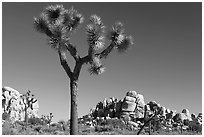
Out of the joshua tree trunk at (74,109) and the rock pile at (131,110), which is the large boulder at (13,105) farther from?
the joshua tree trunk at (74,109)

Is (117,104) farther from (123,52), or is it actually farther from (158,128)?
(123,52)

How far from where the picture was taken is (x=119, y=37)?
30.5ft

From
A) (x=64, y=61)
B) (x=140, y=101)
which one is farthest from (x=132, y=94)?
(x=64, y=61)

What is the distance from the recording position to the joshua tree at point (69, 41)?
890 cm

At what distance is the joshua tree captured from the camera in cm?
890

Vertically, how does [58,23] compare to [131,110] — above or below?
above

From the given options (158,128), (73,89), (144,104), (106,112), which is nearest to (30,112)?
(106,112)

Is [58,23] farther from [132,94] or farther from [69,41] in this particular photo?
[132,94]

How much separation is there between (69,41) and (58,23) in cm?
61

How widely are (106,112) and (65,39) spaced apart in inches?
1188

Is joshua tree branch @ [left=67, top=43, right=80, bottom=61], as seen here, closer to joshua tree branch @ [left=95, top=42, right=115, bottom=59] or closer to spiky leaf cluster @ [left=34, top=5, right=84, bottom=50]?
spiky leaf cluster @ [left=34, top=5, right=84, bottom=50]

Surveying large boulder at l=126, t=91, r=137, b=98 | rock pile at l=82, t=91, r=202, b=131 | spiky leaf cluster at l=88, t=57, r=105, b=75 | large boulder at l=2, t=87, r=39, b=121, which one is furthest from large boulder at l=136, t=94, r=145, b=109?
spiky leaf cluster at l=88, t=57, r=105, b=75

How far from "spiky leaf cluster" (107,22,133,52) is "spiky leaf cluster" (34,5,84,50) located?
44.3 inches

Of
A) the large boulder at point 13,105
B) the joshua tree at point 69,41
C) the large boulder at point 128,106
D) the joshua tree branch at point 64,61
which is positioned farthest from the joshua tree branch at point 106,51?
the large boulder at point 13,105
